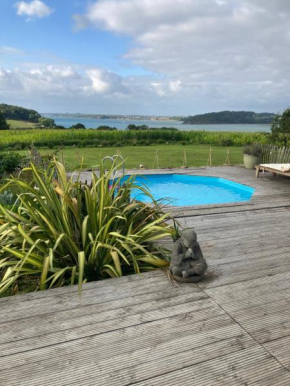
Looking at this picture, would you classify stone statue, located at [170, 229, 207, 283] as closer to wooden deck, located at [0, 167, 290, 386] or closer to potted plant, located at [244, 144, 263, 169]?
wooden deck, located at [0, 167, 290, 386]

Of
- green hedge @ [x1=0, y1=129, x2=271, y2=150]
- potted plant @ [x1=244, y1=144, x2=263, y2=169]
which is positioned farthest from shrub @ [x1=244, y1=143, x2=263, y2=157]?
green hedge @ [x1=0, y1=129, x2=271, y2=150]

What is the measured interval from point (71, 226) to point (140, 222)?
69 centimetres

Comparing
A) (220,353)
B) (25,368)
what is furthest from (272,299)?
(25,368)

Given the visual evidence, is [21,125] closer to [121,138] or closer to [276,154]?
[121,138]

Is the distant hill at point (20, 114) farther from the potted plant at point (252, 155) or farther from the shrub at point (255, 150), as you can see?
the shrub at point (255, 150)

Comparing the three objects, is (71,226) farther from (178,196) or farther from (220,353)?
(178,196)

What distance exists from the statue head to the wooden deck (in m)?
0.32

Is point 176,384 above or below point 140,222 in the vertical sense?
below

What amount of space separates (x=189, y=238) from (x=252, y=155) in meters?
8.37

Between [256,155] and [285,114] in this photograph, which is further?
[285,114]

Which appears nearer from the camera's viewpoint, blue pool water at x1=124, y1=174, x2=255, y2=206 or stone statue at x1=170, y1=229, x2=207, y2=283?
stone statue at x1=170, y1=229, x2=207, y2=283

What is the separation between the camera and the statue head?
227 cm

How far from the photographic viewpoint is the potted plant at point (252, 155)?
9.61 meters

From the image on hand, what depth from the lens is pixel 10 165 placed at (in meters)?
8.07
